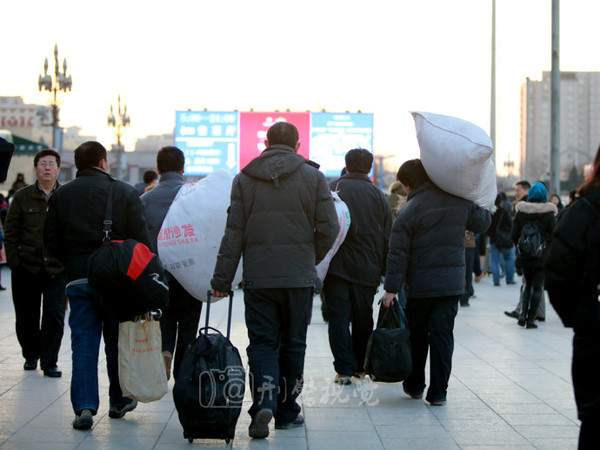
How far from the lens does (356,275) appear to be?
22.8ft

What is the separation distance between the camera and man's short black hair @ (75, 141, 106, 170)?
5.82 metres

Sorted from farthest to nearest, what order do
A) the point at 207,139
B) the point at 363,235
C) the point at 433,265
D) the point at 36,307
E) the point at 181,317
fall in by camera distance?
1. the point at 207,139
2. the point at 36,307
3. the point at 363,235
4. the point at 181,317
5. the point at 433,265

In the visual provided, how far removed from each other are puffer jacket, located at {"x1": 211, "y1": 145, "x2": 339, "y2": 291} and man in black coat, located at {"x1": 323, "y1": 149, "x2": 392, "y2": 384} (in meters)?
1.55

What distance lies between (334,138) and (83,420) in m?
27.2

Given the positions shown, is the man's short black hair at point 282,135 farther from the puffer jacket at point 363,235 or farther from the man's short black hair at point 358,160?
the man's short black hair at point 358,160

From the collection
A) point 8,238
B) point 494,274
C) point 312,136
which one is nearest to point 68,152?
point 312,136

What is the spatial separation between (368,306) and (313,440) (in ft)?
6.35

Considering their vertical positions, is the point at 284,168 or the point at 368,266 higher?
the point at 284,168

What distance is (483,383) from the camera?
7.14 meters

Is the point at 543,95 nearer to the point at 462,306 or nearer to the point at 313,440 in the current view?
the point at 462,306

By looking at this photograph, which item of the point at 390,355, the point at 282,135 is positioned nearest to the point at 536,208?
the point at 390,355

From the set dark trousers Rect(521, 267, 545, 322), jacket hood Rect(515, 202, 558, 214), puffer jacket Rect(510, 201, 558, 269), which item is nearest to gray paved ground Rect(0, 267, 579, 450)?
dark trousers Rect(521, 267, 545, 322)

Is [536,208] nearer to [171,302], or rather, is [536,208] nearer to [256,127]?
[171,302]

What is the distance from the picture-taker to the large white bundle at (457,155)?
20.0ft
